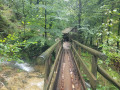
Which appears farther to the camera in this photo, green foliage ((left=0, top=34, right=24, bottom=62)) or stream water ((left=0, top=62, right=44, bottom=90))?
stream water ((left=0, top=62, right=44, bottom=90))

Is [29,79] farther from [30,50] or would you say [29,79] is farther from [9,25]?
[9,25]

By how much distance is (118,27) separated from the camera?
9148 mm

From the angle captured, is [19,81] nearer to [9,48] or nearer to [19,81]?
[19,81]

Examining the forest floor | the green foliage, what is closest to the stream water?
the forest floor

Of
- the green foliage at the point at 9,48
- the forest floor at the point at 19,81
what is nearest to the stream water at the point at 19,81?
the forest floor at the point at 19,81

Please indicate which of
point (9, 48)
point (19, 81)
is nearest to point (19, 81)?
point (19, 81)

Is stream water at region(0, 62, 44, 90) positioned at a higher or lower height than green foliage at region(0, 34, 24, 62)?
lower

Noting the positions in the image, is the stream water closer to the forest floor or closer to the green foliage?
the forest floor

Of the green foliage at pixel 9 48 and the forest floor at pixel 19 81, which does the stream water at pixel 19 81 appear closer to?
the forest floor at pixel 19 81

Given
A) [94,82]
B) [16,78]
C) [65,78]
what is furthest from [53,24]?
[94,82]

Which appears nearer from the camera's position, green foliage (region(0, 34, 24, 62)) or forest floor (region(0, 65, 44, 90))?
green foliage (region(0, 34, 24, 62))

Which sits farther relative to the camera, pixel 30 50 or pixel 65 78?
pixel 30 50

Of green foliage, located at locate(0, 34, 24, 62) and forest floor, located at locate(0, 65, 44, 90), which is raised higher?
green foliage, located at locate(0, 34, 24, 62)

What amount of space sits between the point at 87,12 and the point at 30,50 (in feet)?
24.6
